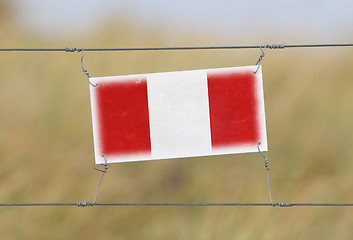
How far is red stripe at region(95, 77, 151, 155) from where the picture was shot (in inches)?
68.6

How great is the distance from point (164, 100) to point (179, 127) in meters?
0.12

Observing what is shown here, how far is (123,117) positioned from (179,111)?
219 millimetres

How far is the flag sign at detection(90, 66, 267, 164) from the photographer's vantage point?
1.73 meters

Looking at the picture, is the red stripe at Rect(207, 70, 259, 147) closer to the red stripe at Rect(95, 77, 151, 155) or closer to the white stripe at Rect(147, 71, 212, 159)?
the white stripe at Rect(147, 71, 212, 159)

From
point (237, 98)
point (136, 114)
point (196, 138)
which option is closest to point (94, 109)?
point (136, 114)

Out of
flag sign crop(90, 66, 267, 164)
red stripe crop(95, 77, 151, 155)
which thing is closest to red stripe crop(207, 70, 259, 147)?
flag sign crop(90, 66, 267, 164)

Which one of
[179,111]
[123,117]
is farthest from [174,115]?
[123,117]

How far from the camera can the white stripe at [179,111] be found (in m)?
1.73

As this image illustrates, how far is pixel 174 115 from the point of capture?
5.71 feet

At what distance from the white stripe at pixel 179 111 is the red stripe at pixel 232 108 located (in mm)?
28

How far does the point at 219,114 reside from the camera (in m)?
1.74

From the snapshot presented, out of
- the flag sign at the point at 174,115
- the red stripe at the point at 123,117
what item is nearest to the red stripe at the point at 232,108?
the flag sign at the point at 174,115

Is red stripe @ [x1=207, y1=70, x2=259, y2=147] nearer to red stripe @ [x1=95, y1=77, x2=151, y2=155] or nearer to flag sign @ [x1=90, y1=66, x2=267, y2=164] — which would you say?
flag sign @ [x1=90, y1=66, x2=267, y2=164]

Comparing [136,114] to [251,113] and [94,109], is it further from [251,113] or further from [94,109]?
[251,113]
